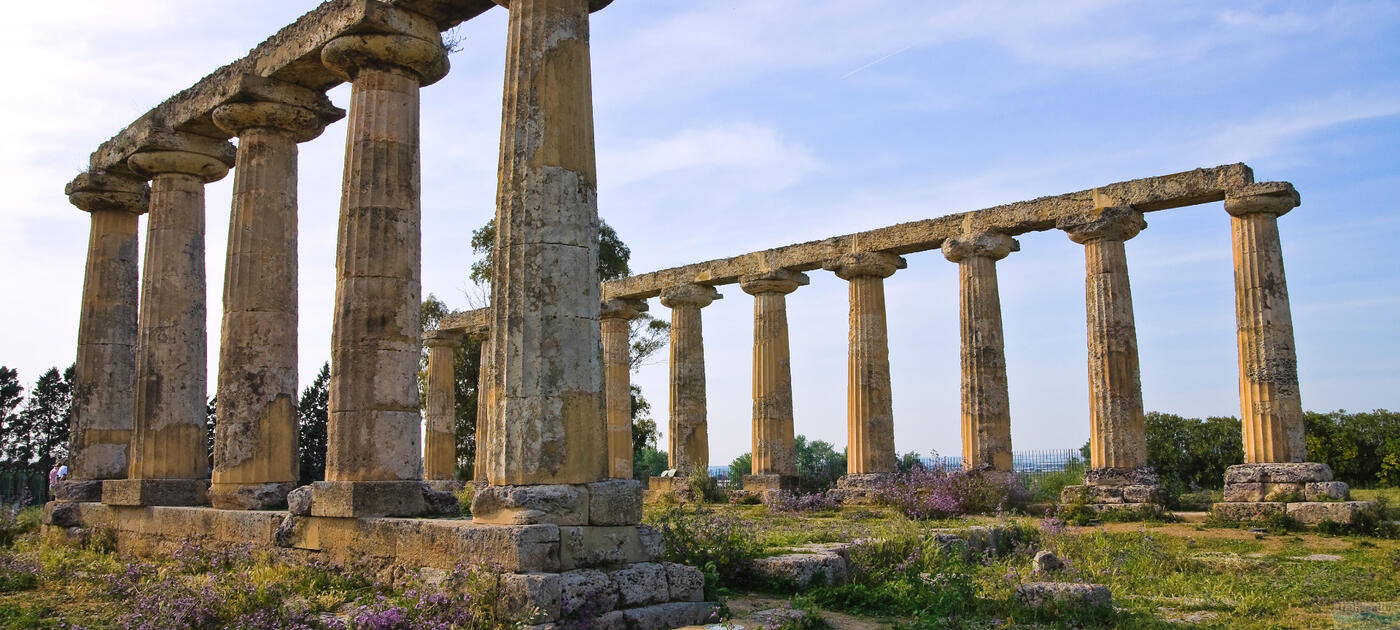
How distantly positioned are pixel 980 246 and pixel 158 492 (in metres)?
16.7

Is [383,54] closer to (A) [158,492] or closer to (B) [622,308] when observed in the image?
(A) [158,492]

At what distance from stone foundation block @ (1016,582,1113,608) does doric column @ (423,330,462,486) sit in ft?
86.2

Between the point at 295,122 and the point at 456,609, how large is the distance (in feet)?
29.5

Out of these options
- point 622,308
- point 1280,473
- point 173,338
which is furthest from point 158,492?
point 1280,473

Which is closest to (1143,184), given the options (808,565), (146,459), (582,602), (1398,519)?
(1398,519)

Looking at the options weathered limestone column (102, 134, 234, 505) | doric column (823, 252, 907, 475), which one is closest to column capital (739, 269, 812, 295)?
doric column (823, 252, 907, 475)

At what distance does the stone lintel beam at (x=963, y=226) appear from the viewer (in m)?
20.3

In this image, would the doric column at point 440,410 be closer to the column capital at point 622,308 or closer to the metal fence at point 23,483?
the column capital at point 622,308

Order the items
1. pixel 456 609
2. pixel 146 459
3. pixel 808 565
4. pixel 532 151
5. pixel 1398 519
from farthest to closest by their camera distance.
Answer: pixel 1398 519
pixel 146 459
pixel 808 565
pixel 532 151
pixel 456 609

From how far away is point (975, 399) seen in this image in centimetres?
2333

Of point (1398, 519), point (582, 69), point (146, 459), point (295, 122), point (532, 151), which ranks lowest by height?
point (1398, 519)

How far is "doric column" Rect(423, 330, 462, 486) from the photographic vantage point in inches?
1339

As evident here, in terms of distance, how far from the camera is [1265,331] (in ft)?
66.3

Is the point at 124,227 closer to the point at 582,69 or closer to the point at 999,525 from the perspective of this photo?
the point at 582,69
